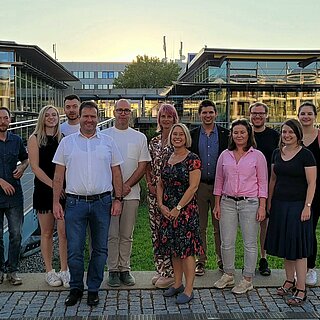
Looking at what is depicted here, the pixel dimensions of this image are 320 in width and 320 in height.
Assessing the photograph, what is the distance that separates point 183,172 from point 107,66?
99322 mm

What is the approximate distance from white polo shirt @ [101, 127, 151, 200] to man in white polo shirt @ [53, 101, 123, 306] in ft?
0.97

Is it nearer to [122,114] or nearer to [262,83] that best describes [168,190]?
[122,114]

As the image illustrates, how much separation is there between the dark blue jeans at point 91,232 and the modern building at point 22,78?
22.1 metres

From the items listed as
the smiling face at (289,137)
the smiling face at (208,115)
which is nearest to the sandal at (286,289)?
the smiling face at (289,137)

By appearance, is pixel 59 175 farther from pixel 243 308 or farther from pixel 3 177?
pixel 243 308

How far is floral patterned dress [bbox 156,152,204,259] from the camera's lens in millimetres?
4824

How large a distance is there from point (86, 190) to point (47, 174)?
0.65 m

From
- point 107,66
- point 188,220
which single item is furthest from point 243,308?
point 107,66

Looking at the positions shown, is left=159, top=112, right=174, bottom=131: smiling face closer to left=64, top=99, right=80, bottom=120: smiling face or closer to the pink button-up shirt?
the pink button-up shirt

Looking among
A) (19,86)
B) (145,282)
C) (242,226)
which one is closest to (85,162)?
(145,282)

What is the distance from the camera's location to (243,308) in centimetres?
480

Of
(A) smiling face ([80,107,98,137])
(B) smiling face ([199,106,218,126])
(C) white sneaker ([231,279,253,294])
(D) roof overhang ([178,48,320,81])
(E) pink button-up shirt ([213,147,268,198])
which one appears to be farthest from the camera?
(D) roof overhang ([178,48,320,81])

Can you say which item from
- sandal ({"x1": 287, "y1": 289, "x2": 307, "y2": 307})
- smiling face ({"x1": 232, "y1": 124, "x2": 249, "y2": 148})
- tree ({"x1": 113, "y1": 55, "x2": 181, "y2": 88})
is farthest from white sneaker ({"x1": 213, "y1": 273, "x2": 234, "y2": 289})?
tree ({"x1": 113, "y1": 55, "x2": 181, "y2": 88})

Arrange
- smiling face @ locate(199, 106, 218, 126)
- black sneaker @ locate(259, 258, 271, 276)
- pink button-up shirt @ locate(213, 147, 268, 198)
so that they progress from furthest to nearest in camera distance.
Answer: black sneaker @ locate(259, 258, 271, 276)
smiling face @ locate(199, 106, 218, 126)
pink button-up shirt @ locate(213, 147, 268, 198)
